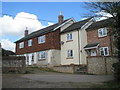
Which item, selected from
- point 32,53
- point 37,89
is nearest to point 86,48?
point 32,53

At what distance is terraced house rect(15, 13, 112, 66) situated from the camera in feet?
86.4

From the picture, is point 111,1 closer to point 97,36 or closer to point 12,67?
point 12,67

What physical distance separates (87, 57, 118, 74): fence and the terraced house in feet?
18.6

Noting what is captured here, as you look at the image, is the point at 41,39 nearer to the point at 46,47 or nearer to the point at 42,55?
the point at 46,47

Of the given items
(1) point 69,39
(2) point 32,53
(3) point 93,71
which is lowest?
(3) point 93,71

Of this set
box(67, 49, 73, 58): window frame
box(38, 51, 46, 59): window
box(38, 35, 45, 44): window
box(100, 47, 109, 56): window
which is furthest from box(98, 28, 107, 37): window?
box(38, 35, 45, 44): window

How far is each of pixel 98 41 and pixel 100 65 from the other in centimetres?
778

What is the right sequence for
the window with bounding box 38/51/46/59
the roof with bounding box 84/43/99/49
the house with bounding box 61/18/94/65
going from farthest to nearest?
1. the window with bounding box 38/51/46/59
2. the house with bounding box 61/18/94/65
3. the roof with bounding box 84/43/99/49

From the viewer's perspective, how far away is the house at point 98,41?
79.9 feet

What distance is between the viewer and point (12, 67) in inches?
717

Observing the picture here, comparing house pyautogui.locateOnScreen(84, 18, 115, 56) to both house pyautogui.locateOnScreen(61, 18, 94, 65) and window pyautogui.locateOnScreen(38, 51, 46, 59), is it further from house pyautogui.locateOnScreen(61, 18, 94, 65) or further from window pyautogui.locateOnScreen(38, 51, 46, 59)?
window pyautogui.locateOnScreen(38, 51, 46, 59)

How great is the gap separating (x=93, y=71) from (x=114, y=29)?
8657 millimetres

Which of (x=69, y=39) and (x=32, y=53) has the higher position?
(x=69, y=39)

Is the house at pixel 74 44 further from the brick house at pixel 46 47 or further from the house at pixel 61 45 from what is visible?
the brick house at pixel 46 47
